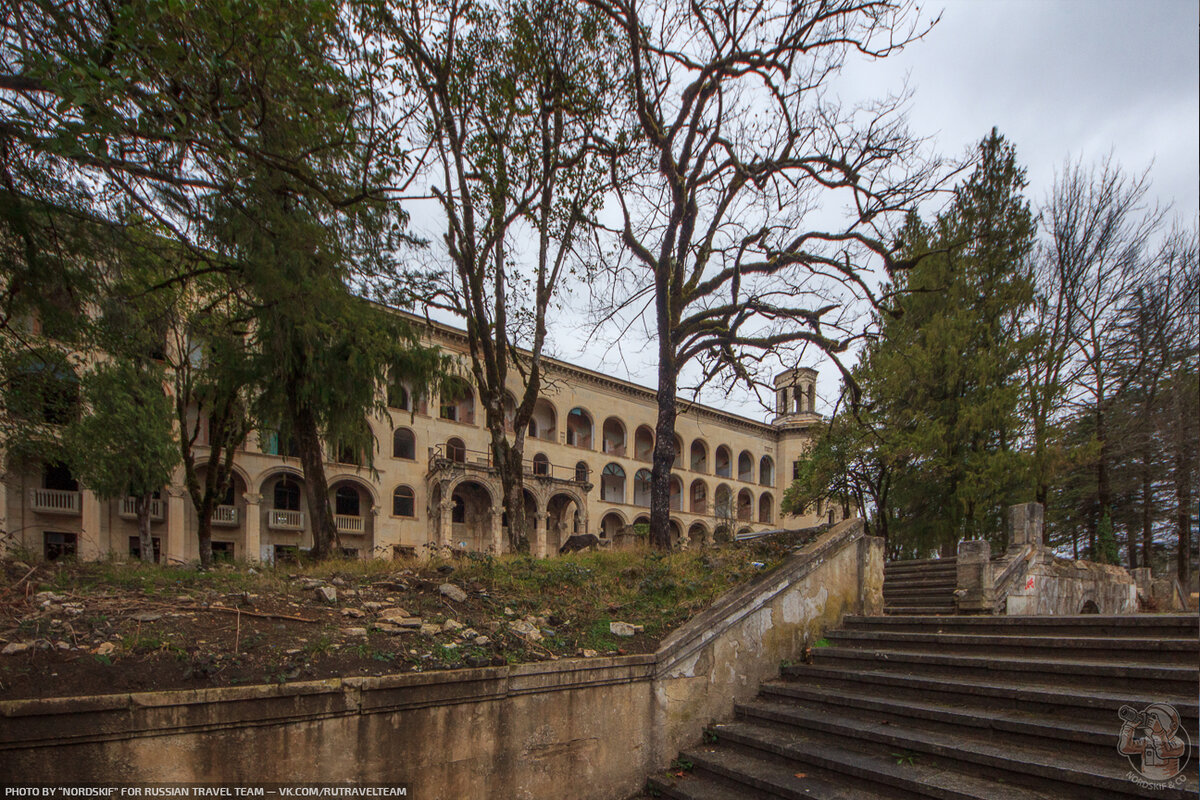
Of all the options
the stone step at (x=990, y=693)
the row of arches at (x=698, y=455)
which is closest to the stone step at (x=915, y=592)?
the stone step at (x=990, y=693)

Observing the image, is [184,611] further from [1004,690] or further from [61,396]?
[61,396]

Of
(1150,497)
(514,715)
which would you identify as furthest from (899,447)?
(514,715)

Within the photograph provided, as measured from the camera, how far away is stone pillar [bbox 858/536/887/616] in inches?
295

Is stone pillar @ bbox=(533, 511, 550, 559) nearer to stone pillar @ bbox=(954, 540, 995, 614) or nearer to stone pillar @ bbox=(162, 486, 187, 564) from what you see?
stone pillar @ bbox=(162, 486, 187, 564)

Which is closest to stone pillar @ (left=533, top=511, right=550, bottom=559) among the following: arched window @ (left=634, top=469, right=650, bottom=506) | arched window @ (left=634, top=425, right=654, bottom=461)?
arched window @ (left=634, top=469, right=650, bottom=506)

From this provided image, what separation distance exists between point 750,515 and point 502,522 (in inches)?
908

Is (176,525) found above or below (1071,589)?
below

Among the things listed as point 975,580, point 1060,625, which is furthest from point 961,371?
point 1060,625

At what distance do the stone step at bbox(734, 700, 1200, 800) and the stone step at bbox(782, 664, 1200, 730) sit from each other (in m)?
0.38

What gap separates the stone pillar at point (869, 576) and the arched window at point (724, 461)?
3950 cm

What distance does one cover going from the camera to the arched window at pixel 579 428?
127ft

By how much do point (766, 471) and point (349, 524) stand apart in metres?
32.5

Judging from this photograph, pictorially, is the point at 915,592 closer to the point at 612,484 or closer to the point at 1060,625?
the point at 1060,625

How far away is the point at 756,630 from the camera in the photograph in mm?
6309
